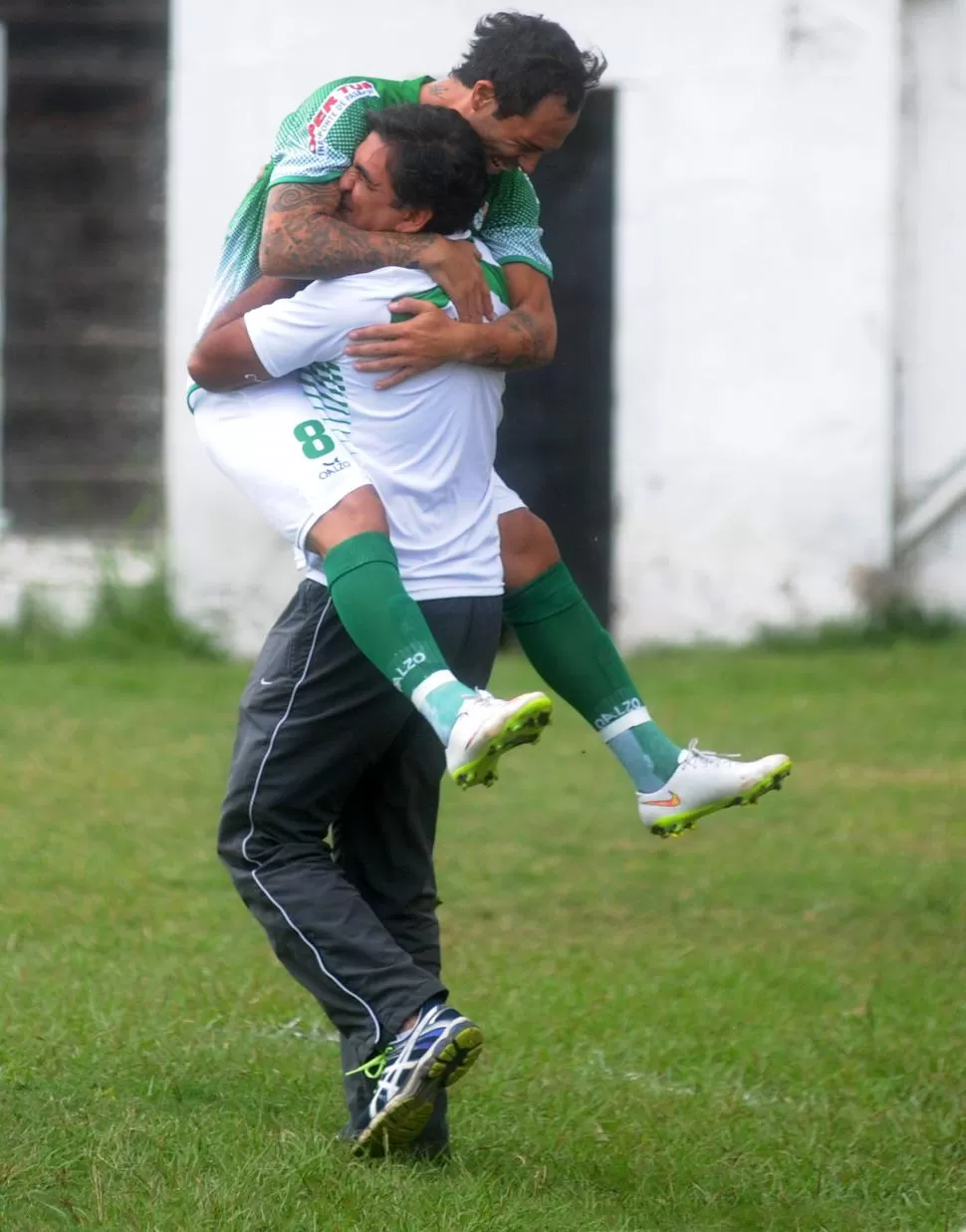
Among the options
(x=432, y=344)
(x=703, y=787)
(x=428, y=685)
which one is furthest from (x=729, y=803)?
(x=432, y=344)

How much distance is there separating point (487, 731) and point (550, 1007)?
2027 millimetres

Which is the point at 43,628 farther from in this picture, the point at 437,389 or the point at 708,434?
the point at 437,389

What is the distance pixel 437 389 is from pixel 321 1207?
1399 millimetres

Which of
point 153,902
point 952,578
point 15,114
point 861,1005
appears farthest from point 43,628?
point 861,1005

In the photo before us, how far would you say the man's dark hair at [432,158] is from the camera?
3.74m

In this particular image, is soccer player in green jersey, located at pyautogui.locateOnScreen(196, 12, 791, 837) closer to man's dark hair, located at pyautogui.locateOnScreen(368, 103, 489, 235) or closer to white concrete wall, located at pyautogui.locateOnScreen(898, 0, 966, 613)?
man's dark hair, located at pyautogui.locateOnScreen(368, 103, 489, 235)

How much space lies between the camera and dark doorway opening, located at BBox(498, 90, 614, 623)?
12148 millimetres

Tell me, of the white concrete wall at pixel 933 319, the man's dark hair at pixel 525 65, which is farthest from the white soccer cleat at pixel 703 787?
the white concrete wall at pixel 933 319

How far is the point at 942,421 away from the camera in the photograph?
39.9 feet

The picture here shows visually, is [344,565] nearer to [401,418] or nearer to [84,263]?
[401,418]

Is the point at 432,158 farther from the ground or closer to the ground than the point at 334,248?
farther from the ground

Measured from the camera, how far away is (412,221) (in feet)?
12.5

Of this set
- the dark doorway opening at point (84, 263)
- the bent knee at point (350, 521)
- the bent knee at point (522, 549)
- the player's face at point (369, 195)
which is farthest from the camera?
the dark doorway opening at point (84, 263)

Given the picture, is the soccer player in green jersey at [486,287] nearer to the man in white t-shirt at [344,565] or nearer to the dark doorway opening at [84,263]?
the man in white t-shirt at [344,565]
